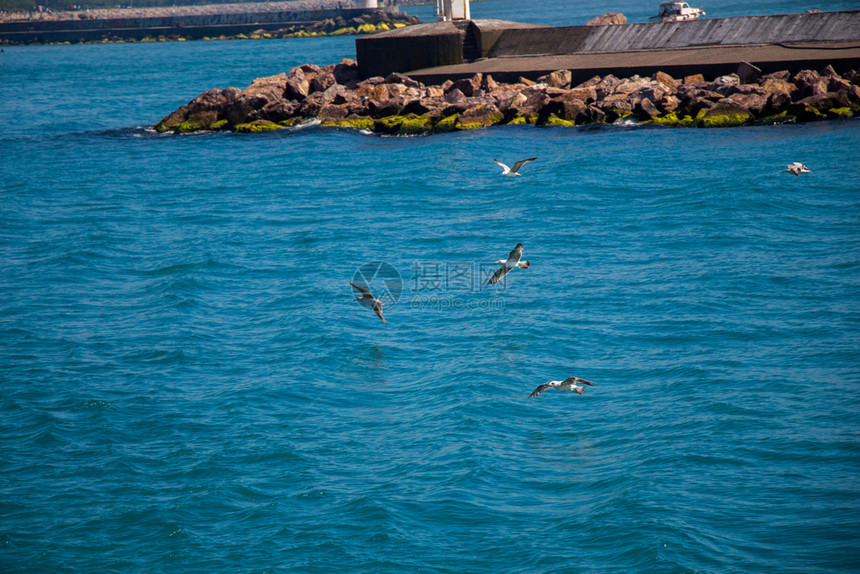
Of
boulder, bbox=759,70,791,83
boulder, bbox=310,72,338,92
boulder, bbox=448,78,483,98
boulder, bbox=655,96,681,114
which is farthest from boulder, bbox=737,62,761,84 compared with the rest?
boulder, bbox=310,72,338,92

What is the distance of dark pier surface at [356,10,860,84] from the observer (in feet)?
105

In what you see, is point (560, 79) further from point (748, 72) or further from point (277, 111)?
point (277, 111)

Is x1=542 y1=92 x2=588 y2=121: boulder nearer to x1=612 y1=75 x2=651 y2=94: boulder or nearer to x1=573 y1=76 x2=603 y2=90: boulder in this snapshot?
x1=573 y1=76 x2=603 y2=90: boulder

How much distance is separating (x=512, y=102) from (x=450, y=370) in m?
22.4

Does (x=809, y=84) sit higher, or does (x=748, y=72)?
(x=748, y=72)

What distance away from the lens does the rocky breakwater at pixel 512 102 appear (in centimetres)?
2927

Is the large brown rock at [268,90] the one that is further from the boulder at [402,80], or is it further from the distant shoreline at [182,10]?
the distant shoreline at [182,10]

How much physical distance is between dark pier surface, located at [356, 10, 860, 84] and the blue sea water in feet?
19.1

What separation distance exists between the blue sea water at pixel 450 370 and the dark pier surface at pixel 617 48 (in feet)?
19.1

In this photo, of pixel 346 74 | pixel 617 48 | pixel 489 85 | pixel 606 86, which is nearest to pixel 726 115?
pixel 606 86

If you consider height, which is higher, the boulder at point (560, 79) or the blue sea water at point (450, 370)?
the boulder at point (560, 79)

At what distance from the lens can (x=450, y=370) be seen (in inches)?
552

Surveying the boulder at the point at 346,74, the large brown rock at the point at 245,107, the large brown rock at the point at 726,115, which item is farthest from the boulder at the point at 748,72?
the large brown rock at the point at 245,107

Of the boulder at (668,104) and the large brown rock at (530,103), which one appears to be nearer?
the boulder at (668,104)
